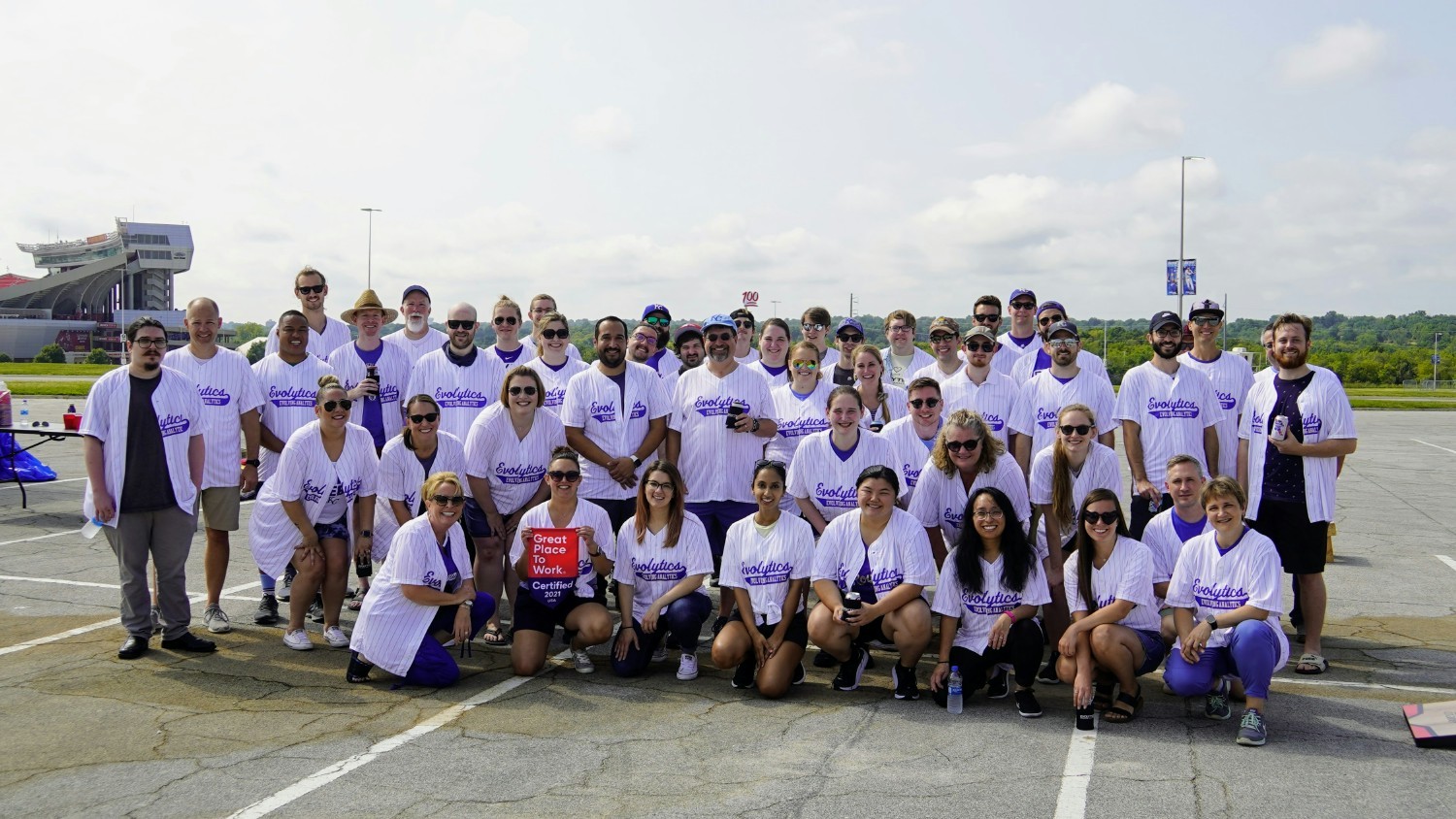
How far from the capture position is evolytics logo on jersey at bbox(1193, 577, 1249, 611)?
18.6 feet

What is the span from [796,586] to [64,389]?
44435 mm

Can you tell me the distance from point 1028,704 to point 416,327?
19.0ft

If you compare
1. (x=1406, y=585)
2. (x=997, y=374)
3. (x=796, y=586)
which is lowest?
(x=1406, y=585)

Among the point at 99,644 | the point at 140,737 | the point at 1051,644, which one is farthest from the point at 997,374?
the point at 99,644

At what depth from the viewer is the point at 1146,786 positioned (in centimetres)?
461

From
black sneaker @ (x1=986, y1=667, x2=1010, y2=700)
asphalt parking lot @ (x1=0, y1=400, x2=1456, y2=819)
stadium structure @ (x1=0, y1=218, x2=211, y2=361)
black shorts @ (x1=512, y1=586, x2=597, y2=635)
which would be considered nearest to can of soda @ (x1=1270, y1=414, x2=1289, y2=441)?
asphalt parking lot @ (x1=0, y1=400, x2=1456, y2=819)

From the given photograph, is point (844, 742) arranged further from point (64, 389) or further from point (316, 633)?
point (64, 389)

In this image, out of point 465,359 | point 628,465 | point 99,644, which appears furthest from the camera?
point 465,359

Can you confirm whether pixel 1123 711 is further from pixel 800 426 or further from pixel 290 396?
pixel 290 396

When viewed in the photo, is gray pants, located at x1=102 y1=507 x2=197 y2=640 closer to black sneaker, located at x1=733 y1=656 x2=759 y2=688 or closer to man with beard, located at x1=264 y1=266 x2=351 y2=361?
man with beard, located at x1=264 y1=266 x2=351 y2=361

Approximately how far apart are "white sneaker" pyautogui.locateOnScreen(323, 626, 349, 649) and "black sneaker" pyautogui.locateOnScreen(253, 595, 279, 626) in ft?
2.65

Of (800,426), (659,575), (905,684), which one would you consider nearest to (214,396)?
(659,575)

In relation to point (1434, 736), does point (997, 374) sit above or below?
above

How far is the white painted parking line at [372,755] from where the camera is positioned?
14.5 ft
